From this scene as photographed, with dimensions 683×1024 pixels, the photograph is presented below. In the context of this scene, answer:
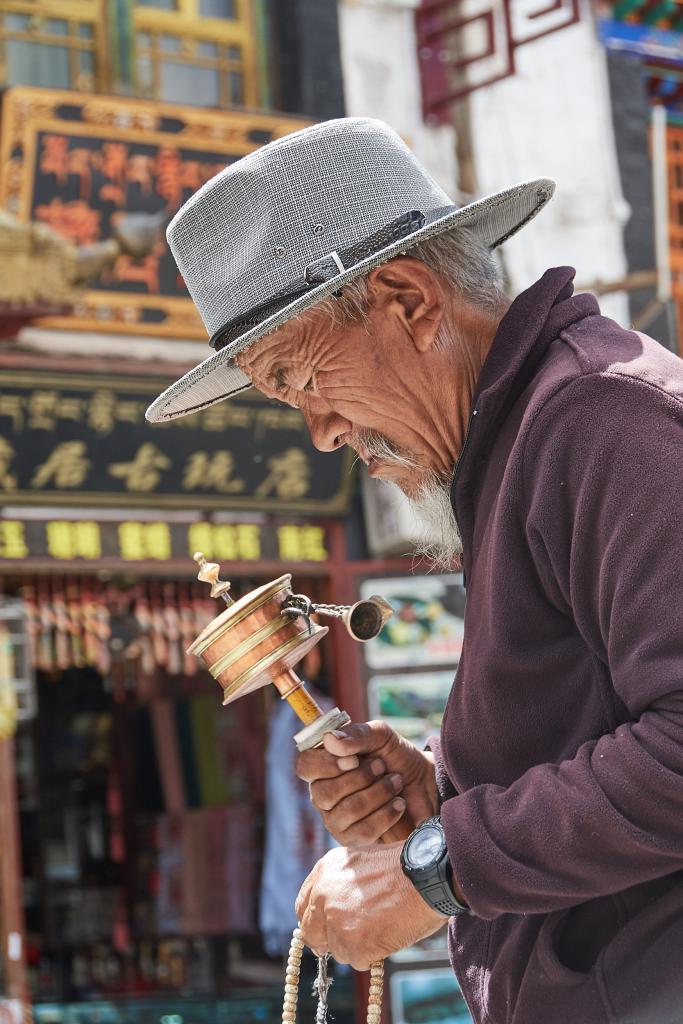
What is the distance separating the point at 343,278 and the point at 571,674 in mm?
510

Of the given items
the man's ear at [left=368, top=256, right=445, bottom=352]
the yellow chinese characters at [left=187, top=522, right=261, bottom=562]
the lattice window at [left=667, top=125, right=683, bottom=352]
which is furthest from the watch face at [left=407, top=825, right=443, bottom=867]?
the lattice window at [left=667, top=125, right=683, bottom=352]

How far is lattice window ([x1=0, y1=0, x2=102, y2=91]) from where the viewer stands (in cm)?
670

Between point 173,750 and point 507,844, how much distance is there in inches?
257

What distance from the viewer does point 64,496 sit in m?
6.17

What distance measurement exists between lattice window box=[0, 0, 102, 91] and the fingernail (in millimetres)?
5277

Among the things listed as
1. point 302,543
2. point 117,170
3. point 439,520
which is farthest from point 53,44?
point 439,520

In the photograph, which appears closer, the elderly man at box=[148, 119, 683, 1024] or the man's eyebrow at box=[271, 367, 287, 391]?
the elderly man at box=[148, 119, 683, 1024]

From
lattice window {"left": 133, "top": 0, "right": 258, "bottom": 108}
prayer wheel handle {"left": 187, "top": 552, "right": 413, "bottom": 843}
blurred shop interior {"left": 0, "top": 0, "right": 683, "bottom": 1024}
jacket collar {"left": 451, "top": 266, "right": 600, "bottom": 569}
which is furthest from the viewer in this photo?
lattice window {"left": 133, "top": 0, "right": 258, "bottom": 108}

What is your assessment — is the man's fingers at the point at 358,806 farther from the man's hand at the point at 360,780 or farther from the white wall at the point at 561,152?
the white wall at the point at 561,152

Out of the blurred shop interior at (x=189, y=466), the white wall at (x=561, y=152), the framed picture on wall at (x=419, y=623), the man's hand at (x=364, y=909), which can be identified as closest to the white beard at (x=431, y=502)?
the man's hand at (x=364, y=909)

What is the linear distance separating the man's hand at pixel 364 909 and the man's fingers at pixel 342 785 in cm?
19

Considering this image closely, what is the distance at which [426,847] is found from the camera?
163 cm

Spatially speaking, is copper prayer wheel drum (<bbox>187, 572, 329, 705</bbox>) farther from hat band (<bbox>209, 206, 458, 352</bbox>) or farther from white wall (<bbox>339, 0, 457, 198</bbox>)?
white wall (<bbox>339, 0, 457, 198</bbox>)

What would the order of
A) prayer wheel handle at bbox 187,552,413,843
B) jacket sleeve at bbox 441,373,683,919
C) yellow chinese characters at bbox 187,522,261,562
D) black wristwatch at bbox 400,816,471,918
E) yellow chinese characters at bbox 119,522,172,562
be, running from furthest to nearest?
yellow chinese characters at bbox 187,522,261,562 < yellow chinese characters at bbox 119,522,172,562 < prayer wheel handle at bbox 187,552,413,843 < black wristwatch at bbox 400,816,471,918 < jacket sleeve at bbox 441,373,683,919
